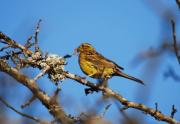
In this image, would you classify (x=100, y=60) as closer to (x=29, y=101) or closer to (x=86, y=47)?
(x=86, y=47)

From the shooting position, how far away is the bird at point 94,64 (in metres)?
8.18

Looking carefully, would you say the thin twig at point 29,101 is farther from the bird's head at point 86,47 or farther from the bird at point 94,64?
the bird's head at point 86,47

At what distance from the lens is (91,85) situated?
575 centimetres

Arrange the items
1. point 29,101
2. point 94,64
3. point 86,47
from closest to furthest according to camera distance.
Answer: point 29,101, point 94,64, point 86,47

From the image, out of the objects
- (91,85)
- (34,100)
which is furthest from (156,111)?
(34,100)

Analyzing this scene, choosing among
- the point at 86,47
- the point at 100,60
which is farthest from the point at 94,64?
the point at 86,47

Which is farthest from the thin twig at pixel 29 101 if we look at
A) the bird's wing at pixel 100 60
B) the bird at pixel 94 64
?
the bird's wing at pixel 100 60

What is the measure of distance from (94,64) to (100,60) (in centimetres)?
27

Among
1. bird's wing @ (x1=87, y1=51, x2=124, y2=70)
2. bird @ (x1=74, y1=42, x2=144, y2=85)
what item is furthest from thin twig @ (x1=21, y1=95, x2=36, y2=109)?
bird's wing @ (x1=87, y1=51, x2=124, y2=70)

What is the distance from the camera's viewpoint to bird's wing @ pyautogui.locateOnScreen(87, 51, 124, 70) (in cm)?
848

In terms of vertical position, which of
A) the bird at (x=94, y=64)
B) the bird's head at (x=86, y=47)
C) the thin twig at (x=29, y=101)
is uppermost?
the bird's head at (x=86, y=47)

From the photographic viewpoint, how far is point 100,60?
349 inches

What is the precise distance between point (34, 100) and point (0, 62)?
206 cm

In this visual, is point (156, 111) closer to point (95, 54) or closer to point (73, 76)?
point (73, 76)
